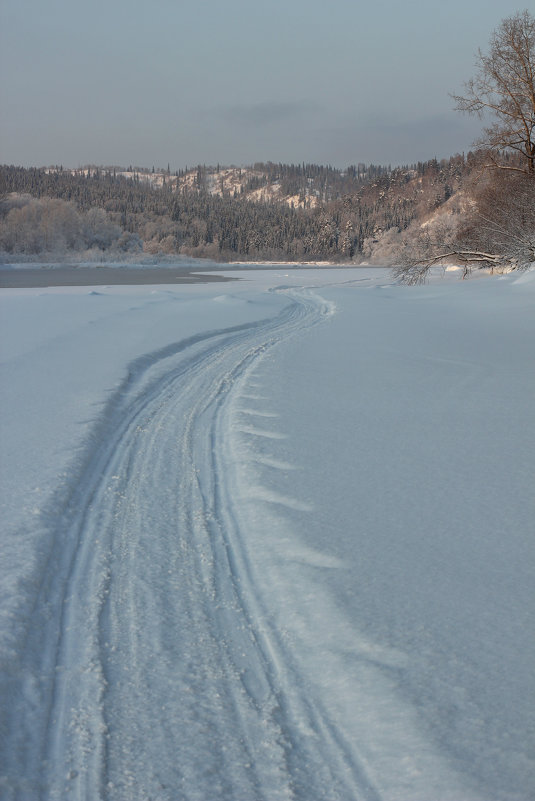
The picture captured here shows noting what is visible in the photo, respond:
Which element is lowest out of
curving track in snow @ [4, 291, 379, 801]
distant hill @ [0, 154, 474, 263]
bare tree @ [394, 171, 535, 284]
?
curving track in snow @ [4, 291, 379, 801]

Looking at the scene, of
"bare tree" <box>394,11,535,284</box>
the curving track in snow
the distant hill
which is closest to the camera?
the curving track in snow

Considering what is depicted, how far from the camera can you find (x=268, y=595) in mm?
2859

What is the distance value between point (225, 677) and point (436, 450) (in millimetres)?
3071

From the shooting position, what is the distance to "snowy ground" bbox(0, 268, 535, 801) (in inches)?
74.5

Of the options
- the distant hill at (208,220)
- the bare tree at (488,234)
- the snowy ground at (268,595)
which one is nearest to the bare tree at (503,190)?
the bare tree at (488,234)

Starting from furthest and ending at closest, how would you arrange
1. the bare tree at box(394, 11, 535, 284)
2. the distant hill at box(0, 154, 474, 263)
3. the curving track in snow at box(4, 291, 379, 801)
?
the distant hill at box(0, 154, 474, 263) → the bare tree at box(394, 11, 535, 284) → the curving track in snow at box(4, 291, 379, 801)

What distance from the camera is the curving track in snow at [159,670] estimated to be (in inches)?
72.9

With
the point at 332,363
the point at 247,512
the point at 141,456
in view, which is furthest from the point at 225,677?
the point at 332,363

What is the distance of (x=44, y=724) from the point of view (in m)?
2.06

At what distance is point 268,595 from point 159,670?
70cm

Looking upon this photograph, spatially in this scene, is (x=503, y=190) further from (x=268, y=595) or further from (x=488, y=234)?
(x=268, y=595)

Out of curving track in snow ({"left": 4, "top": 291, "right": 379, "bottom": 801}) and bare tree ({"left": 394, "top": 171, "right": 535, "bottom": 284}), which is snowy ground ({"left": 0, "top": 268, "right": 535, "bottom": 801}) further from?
bare tree ({"left": 394, "top": 171, "right": 535, "bottom": 284})

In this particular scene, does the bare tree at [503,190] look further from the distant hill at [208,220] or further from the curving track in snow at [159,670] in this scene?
the distant hill at [208,220]

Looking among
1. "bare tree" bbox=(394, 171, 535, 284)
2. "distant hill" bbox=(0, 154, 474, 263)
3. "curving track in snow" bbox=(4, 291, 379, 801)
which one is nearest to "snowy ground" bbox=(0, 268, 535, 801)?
"curving track in snow" bbox=(4, 291, 379, 801)
